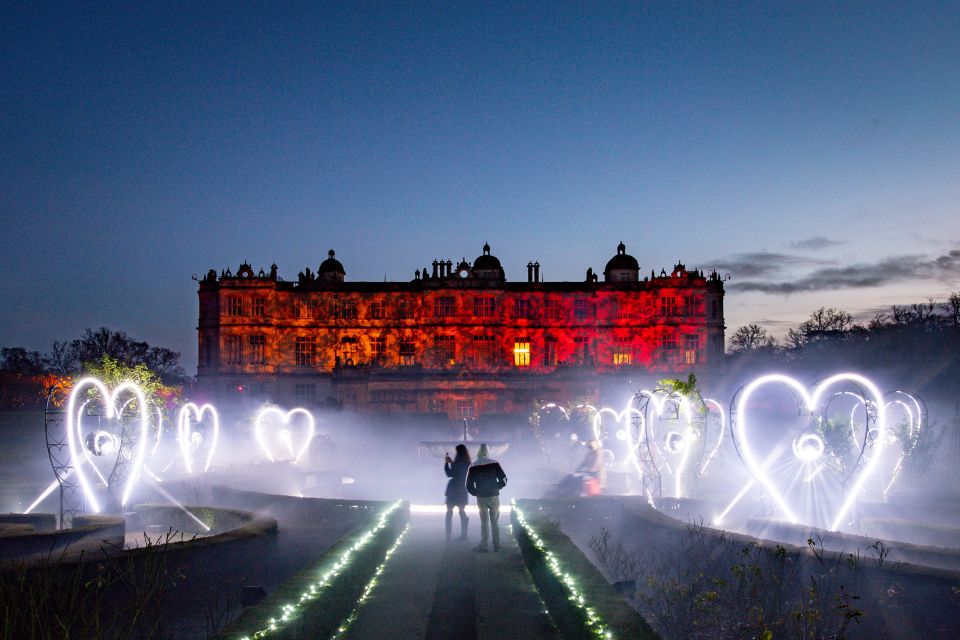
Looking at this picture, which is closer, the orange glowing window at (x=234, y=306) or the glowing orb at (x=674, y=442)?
the glowing orb at (x=674, y=442)

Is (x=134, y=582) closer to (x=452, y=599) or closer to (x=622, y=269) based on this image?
(x=452, y=599)

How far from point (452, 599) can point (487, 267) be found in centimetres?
6103

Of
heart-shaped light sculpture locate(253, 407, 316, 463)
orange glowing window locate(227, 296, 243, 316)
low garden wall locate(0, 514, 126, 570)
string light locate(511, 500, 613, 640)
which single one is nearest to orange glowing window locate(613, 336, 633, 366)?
orange glowing window locate(227, 296, 243, 316)

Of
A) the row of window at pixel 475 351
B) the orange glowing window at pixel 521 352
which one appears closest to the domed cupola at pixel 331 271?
the row of window at pixel 475 351

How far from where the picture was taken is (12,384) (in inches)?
2295

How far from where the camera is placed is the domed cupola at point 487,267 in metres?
71.9

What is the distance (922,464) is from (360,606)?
20.3 meters

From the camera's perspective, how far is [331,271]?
74.1 m

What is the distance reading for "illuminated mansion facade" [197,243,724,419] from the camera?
69.6m

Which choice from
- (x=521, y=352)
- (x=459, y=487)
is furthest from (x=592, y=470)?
(x=521, y=352)

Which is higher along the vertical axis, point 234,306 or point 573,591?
point 234,306

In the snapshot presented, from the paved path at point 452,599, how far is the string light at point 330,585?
0.42 ft

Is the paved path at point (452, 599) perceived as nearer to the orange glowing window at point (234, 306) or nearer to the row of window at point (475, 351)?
the row of window at point (475, 351)

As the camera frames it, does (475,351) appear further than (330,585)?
Yes
